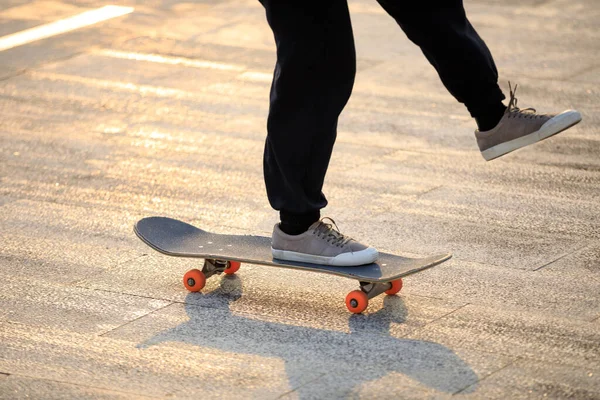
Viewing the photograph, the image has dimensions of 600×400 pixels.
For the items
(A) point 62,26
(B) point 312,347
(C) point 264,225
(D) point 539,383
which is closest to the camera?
(D) point 539,383

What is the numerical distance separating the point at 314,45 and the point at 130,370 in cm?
119

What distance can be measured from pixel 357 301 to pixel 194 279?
0.62 meters

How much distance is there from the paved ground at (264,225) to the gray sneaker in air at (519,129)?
476mm

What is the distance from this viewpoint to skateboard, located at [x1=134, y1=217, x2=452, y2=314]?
3705 mm

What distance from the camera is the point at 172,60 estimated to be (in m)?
7.88

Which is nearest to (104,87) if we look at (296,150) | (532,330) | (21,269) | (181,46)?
(181,46)

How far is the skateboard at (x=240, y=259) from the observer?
3.71 metres

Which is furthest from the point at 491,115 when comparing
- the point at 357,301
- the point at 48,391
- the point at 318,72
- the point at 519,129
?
the point at 48,391

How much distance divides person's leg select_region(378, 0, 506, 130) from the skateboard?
0.62 metres

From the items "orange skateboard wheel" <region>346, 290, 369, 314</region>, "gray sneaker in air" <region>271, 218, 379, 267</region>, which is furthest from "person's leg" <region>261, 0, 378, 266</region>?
"orange skateboard wheel" <region>346, 290, 369, 314</region>

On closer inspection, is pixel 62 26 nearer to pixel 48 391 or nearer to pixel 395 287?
pixel 395 287

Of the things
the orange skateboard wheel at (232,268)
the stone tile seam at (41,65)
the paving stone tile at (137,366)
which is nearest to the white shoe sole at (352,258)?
the orange skateboard wheel at (232,268)

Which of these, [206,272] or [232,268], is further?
[232,268]

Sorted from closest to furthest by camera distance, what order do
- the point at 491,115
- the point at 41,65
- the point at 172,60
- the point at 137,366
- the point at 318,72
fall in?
the point at 137,366 → the point at 318,72 → the point at 491,115 → the point at 41,65 → the point at 172,60
